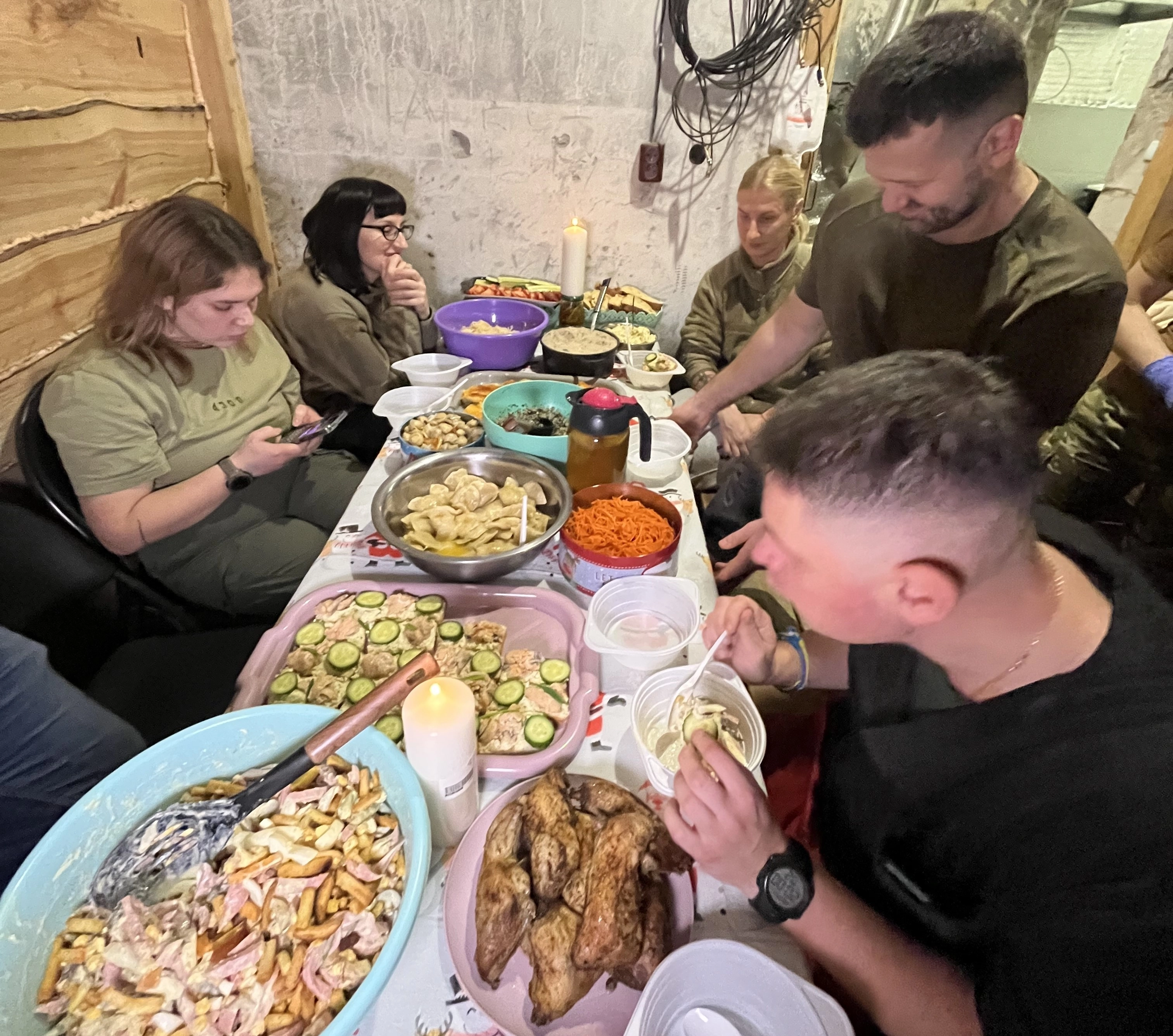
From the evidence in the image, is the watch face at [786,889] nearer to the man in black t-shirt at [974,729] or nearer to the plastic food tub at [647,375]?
the man in black t-shirt at [974,729]

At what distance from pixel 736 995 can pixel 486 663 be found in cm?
75

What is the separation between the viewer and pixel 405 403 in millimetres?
2475

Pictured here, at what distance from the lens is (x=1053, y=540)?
1144 millimetres

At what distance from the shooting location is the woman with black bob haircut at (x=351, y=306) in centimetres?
283

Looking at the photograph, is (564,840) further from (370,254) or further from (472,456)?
(370,254)

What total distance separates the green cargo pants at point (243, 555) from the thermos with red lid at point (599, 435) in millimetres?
914

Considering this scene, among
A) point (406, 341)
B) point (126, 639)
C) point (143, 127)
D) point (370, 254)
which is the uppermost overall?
point (143, 127)

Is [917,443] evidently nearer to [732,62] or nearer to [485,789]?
[485,789]

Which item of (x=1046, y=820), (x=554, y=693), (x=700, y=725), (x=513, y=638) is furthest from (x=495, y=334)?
(x=1046, y=820)

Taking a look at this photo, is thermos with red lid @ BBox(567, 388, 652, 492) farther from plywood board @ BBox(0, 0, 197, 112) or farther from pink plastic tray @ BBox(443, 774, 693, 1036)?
plywood board @ BBox(0, 0, 197, 112)

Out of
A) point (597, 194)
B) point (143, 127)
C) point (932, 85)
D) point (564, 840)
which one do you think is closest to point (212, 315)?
point (143, 127)

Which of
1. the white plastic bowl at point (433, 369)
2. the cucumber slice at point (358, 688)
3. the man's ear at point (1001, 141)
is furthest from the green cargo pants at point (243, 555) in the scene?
the man's ear at point (1001, 141)

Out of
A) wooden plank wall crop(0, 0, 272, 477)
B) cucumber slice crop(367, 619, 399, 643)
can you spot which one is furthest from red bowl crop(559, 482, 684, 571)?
wooden plank wall crop(0, 0, 272, 477)

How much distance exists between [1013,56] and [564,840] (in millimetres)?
1994
